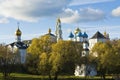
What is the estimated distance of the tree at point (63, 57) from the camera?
6756 cm

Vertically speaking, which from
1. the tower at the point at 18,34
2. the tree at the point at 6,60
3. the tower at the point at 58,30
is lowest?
the tree at the point at 6,60

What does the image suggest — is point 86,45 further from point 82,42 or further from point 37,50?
point 37,50

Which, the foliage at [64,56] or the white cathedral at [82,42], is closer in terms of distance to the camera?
the foliage at [64,56]

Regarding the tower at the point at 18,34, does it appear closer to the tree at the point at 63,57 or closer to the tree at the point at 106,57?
the tree at the point at 106,57

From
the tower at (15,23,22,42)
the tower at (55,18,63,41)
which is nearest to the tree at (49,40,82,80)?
the tower at (15,23,22,42)

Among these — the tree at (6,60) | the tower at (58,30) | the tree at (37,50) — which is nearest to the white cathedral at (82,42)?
the tower at (58,30)

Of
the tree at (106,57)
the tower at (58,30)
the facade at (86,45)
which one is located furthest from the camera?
the tower at (58,30)

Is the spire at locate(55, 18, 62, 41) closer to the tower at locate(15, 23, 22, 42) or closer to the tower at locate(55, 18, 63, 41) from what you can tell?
the tower at locate(55, 18, 63, 41)

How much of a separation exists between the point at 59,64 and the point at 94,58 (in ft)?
31.9

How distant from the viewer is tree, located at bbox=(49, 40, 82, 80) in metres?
67.6

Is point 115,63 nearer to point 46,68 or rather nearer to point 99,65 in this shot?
point 99,65

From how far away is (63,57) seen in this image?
228ft

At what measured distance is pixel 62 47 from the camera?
232 feet

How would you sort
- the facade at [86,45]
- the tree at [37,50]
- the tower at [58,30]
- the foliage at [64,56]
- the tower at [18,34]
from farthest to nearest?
the tower at [58,30]
the tower at [18,34]
the facade at [86,45]
the tree at [37,50]
the foliage at [64,56]
